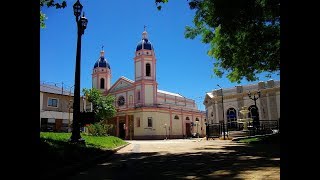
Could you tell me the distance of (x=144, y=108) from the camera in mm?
51750

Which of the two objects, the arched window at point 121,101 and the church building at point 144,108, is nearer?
the church building at point 144,108

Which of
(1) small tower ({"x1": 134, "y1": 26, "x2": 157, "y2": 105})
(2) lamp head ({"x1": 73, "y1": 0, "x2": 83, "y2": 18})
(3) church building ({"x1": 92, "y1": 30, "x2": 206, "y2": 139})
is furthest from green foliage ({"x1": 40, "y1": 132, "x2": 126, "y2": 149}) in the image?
(1) small tower ({"x1": 134, "y1": 26, "x2": 157, "y2": 105})

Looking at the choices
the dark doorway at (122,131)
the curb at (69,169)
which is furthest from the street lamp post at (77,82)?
the dark doorway at (122,131)

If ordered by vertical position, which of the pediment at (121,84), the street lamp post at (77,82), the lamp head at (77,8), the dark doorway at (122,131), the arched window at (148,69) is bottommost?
the dark doorway at (122,131)

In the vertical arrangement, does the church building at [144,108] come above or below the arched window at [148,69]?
below

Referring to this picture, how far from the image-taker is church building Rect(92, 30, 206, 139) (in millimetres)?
51938

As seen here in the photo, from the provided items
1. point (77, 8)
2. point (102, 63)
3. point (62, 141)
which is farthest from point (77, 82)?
point (102, 63)

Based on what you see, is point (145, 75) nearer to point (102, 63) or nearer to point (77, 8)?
point (102, 63)

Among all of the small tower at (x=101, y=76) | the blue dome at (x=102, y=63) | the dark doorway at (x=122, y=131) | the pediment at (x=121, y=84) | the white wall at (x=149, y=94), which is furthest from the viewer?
the blue dome at (x=102, y=63)

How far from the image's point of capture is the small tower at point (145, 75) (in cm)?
5272

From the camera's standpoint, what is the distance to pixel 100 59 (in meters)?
63.2

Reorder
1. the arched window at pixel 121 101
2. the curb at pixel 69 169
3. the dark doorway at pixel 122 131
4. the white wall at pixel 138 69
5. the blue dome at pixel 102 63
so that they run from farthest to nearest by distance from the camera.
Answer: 1. the blue dome at pixel 102 63
2. the arched window at pixel 121 101
3. the dark doorway at pixel 122 131
4. the white wall at pixel 138 69
5. the curb at pixel 69 169

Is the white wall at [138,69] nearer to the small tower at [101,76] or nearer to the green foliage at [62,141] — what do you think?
the small tower at [101,76]
